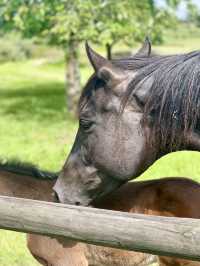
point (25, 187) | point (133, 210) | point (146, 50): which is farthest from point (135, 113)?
point (25, 187)

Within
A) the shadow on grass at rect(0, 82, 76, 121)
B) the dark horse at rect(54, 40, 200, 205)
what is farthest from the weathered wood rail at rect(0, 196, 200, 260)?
the shadow on grass at rect(0, 82, 76, 121)

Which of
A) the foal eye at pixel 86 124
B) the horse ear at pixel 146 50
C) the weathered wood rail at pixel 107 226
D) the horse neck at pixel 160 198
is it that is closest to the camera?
the weathered wood rail at pixel 107 226

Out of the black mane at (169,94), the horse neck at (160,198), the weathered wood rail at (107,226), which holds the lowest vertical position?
the horse neck at (160,198)

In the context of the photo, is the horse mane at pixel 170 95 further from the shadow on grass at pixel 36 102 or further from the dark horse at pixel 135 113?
the shadow on grass at pixel 36 102

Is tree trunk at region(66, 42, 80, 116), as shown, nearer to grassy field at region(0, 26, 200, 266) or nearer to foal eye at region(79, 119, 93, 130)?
grassy field at region(0, 26, 200, 266)

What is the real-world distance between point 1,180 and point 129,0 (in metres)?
10.3

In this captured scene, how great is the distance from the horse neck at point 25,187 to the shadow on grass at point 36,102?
1159 cm

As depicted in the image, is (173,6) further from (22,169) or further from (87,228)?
(87,228)

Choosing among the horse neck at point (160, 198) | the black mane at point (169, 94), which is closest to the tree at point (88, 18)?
the horse neck at point (160, 198)

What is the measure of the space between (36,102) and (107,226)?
1777 centimetres

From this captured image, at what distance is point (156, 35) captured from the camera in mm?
14922

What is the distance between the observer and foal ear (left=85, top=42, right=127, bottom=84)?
3.33 metres

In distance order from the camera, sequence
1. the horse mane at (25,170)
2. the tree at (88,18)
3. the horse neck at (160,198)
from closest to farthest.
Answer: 1. the horse neck at (160,198)
2. the horse mane at (25,170)
3. the tree at (88,18)

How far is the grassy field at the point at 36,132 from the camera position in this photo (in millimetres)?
5988
